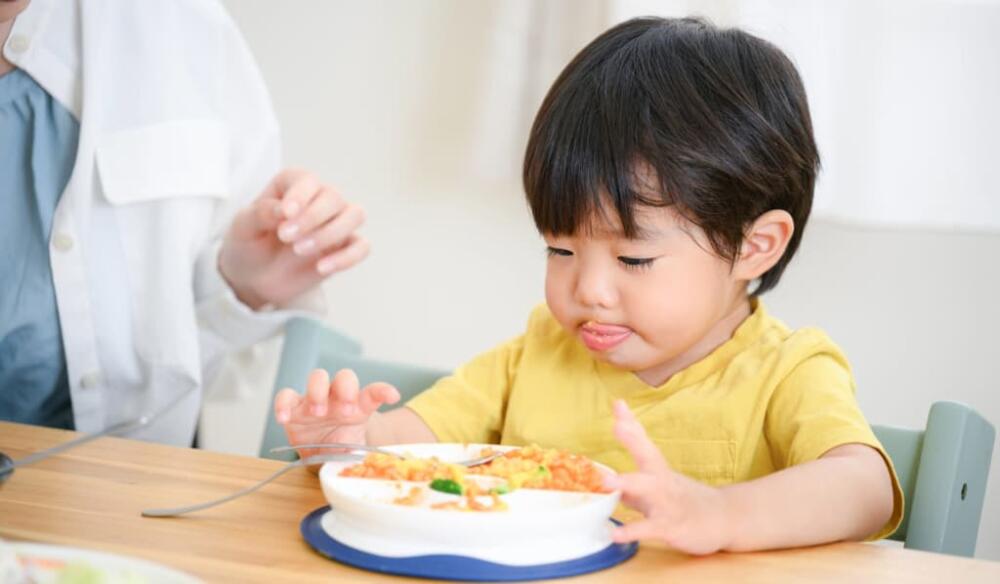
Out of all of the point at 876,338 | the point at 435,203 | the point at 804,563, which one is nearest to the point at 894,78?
the point at 876,338

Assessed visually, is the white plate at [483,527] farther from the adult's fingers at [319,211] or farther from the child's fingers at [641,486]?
the adult's fingers at [319,211]

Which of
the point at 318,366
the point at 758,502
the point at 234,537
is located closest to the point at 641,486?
the point at 758,502

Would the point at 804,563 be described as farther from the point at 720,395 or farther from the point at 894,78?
the point at 894,78

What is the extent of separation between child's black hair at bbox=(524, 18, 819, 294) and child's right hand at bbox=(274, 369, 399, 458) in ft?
0.76

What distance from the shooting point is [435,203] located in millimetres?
2330

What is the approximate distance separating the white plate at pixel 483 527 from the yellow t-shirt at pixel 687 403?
278 mm

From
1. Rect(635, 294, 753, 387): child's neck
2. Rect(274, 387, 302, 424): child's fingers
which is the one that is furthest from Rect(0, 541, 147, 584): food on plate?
Rect(635, 294, 753, 387): child's neck

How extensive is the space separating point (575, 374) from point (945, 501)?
36cm

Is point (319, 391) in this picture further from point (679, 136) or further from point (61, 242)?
point (61, 242)

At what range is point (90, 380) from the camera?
4.70 feet

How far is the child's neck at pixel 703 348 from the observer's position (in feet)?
3.77

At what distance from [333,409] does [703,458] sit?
335 mm

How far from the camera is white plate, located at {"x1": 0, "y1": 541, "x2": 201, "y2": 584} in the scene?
1.91ft

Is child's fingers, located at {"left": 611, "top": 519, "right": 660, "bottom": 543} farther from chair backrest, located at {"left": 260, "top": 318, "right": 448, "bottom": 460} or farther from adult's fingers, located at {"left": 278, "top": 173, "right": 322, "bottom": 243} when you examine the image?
adult's fingers, located at {"left": 278, "top": 173, "right": 322, "bottom": 243}
